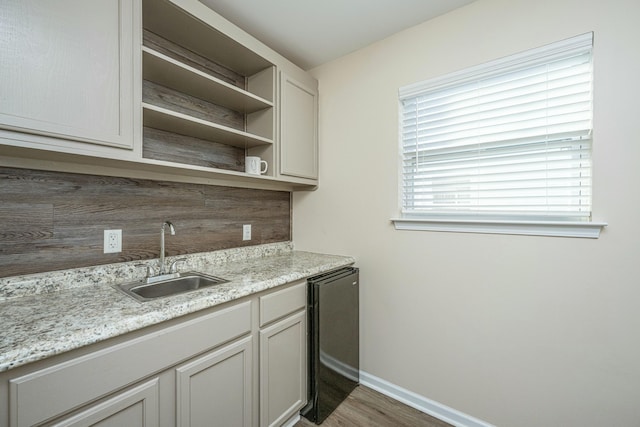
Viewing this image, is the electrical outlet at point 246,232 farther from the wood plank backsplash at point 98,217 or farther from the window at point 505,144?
the window at point 505,144

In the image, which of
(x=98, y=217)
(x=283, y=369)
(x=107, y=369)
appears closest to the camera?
(x=107, y=369)

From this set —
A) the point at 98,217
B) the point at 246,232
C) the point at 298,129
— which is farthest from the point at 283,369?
the point at 298,129

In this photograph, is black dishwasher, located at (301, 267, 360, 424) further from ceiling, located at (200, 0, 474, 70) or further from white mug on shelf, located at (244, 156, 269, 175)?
ceiling, located at (200, 0, 474, 70)

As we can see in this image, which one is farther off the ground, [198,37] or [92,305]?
[198,37]

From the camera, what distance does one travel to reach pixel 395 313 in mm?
1937

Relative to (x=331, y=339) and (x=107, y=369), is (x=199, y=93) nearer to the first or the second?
(x=107, y=369)

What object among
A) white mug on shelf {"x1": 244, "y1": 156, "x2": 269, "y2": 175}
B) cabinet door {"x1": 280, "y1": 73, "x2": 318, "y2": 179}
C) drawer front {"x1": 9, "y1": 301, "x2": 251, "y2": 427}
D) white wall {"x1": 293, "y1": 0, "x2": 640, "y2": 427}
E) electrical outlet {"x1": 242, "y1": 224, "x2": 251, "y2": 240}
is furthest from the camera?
electrical outlet {"x1": 242, "y1": 224, "x2": 251, "y2": 240}

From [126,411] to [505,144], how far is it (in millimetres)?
2078

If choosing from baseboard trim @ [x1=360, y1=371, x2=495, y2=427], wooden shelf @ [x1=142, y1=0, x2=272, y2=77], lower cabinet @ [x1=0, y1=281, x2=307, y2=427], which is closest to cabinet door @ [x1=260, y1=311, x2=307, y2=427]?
lower cabinet @ [x1=0, y1=281, x2=307, y2=427]

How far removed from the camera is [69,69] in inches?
42.2

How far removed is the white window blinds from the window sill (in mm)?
70

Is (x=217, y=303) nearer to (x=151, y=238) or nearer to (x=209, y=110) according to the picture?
(x=151, y=238)

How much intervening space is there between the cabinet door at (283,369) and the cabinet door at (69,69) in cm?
118

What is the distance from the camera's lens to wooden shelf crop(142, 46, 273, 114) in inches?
55.3
